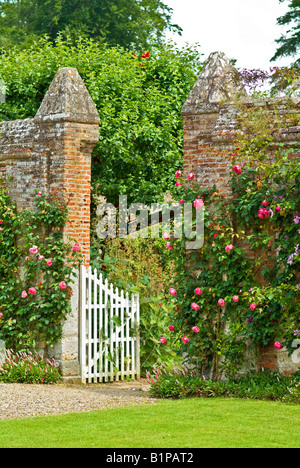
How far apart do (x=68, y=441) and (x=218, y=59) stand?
5.31 m

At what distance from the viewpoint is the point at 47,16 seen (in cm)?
2353

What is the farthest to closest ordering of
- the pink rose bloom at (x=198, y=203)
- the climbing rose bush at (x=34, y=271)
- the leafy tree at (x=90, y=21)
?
1. the leafy tree at (x=90, y=21)
2. the climbing rose bush at (x=34, y=271)
3. the pink rose bloom at (x=198, y=203)

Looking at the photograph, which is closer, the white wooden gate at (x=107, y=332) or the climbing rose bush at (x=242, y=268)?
the climbing rose bush at (x=242, y=268)

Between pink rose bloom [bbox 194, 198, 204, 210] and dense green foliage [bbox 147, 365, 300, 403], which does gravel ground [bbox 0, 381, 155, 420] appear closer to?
dense green foliage [bbox 147, 365, 300, 403]

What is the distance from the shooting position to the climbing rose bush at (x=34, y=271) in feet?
31.6

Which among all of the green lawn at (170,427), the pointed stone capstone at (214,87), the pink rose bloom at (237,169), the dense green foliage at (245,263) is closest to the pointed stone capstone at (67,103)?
the pointed stone capstone at (214,87)

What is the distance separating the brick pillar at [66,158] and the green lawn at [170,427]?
2449 mm

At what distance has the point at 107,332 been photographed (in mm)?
10148

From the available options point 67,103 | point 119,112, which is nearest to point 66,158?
point 67,103

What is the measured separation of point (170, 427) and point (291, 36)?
21.8m

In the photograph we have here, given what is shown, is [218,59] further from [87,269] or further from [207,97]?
[87,269]

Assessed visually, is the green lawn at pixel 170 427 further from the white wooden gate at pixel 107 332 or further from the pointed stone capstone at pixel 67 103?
the pointed stone capstone at pixel 67 103

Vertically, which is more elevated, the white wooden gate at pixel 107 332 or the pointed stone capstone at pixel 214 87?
the pointed stone capstone at pixel 214 87

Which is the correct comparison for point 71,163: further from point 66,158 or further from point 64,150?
point 64,150
